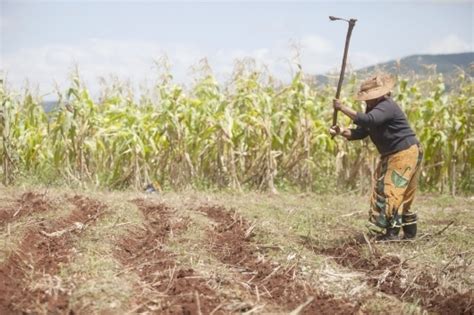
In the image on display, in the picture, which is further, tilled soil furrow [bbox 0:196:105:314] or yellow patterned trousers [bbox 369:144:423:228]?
yellow patterned trousers [bbox 369:144:423:228]

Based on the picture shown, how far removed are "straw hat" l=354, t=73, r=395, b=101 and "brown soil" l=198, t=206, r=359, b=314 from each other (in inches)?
63.9

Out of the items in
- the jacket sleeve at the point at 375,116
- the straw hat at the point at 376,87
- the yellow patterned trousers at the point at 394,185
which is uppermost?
the straw hat at the point at 376,87

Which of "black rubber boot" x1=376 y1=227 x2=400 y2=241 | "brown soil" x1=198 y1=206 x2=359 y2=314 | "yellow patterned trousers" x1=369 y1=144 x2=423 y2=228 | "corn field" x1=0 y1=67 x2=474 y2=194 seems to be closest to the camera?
"brown soil" x1=198 y1=206 x2=359 y2=314

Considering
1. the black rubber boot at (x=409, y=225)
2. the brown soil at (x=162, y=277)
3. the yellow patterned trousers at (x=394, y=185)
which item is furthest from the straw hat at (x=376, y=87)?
the brown soil at (x=162, y=277)

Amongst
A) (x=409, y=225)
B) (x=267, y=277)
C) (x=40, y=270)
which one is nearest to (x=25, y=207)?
(x=40, y=270)

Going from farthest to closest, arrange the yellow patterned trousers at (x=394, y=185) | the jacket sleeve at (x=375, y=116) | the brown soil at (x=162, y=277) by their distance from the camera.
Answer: the yellow patterned trousers at (x=394, y=185) → the jacket sleeve at (x=375, y=116) → the brown soil at (x=162, y=277)

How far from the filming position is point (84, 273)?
392 cm

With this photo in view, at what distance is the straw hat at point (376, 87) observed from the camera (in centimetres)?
546

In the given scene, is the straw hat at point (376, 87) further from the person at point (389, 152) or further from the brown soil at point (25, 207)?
the brown soil at point (25, 207)

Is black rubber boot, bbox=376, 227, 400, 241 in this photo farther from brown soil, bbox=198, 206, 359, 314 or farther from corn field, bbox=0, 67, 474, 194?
corn field, bbox=0, 67, 474, 194

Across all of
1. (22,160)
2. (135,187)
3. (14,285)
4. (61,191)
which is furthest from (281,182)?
(14,285)

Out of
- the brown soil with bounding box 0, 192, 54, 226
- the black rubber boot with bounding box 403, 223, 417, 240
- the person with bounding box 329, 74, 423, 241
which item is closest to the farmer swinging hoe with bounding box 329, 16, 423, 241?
the person with bounding box 329, 74, 423, 241

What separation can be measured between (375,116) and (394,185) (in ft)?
2.13

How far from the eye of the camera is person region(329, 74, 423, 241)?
5.38 metres
